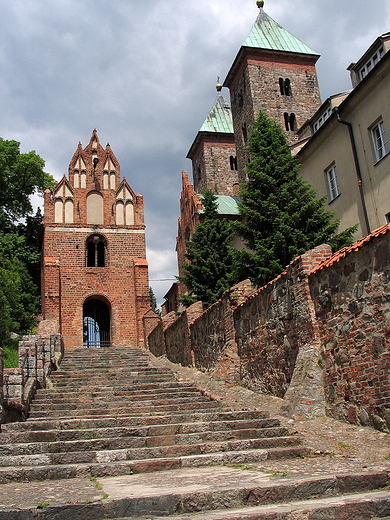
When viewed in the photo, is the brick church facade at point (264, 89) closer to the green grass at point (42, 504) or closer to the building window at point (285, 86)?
the building window at point (285, 86)

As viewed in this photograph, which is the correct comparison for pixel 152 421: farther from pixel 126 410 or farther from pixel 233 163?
pixel 233 163

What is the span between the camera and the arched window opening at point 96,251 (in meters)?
30.0

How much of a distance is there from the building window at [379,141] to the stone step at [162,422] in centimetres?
1181

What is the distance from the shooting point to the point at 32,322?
28.7 m

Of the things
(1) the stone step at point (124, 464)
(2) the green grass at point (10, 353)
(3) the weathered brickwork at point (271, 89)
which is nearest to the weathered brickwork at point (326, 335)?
(1) the stone step at point (124, 464)

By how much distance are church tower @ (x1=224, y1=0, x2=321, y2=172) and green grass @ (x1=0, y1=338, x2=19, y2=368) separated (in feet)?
69.5

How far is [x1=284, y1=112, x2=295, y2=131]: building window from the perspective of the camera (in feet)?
116

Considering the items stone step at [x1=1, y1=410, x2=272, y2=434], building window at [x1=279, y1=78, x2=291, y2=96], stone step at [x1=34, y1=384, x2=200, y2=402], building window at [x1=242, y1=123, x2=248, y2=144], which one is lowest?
stone step at [x1=1, y1=410, x2=272, y2=434]

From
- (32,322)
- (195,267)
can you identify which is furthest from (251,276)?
(32,322)

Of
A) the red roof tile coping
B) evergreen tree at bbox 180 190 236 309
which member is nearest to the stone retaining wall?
the red roof tile coping

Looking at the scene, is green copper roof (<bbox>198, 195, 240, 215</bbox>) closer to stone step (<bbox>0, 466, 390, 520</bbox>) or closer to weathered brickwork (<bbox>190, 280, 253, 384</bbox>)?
weathered brickwork (<bbox>190, 280, 253, 384</bbox>)

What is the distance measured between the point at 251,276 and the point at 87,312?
18.1 metres

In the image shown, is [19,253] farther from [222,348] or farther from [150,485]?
[150,485]

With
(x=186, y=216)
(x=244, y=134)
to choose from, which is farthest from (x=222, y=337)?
(x=244, y=134)
